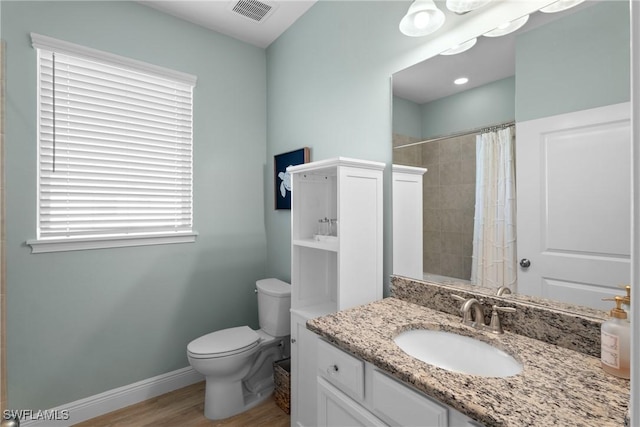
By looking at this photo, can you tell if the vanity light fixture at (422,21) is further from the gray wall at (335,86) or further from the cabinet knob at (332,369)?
the cabinet knob at (332,369)

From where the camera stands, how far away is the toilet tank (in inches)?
87.1

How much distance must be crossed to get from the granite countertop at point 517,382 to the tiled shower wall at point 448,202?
32cm

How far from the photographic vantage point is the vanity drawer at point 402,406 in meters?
0.84

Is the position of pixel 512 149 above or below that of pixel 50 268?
above

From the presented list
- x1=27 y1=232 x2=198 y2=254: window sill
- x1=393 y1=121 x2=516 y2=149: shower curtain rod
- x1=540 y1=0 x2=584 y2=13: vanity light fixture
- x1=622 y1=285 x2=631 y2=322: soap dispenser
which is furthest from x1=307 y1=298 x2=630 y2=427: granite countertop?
x1=27 y1=232 x2=198 y2=254: window sill

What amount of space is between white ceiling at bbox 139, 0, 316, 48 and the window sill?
5.39 ft

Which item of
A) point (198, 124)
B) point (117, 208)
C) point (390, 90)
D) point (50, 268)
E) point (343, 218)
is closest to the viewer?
point (343, 218)

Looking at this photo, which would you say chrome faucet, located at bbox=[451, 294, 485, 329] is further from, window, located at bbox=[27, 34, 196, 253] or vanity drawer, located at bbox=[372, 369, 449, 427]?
window, located at bbox=[27, 34, 196, 253]

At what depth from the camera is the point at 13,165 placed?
1.78 meters

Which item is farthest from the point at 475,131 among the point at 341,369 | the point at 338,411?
the point at 338,411

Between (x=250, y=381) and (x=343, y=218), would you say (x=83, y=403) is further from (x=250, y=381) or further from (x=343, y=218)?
(x=343, y=218)

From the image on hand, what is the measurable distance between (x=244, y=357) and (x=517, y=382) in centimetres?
161

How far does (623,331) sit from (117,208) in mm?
2584

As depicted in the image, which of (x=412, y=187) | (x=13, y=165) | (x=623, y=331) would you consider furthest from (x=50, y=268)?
(x=623, y=331)
